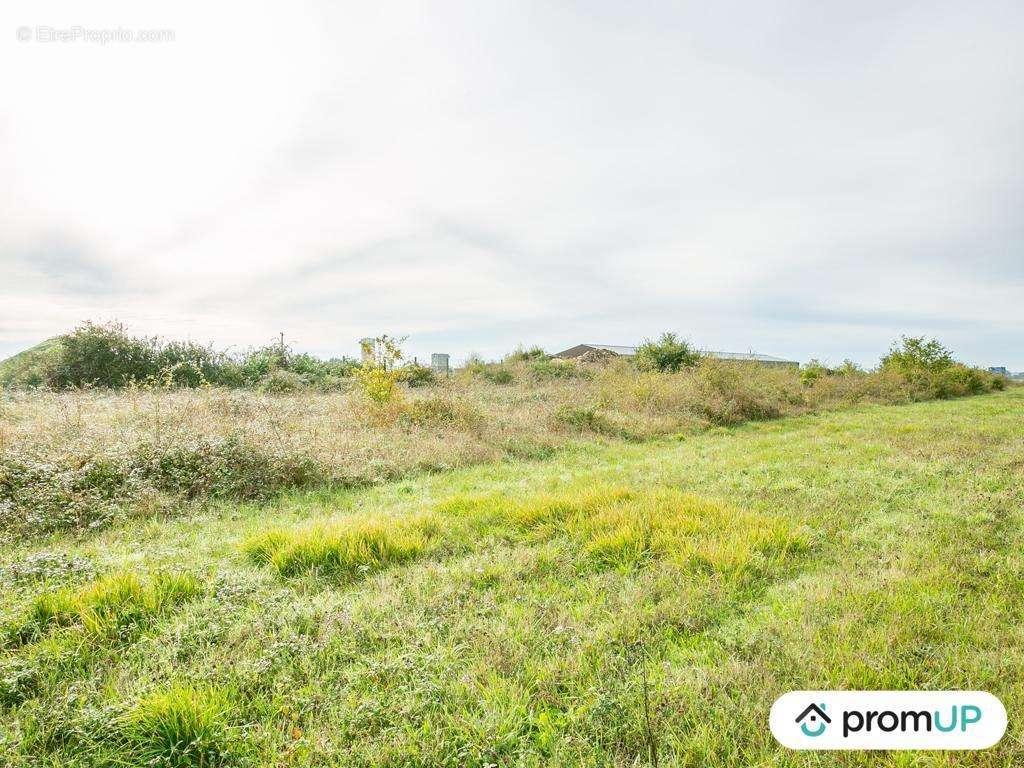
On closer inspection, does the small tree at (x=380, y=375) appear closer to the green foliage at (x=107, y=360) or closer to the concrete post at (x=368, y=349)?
the concrete post at (x=368, y=349)

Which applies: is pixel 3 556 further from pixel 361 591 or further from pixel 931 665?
pixel 931 665

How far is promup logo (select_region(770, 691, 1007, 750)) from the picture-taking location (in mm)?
2088

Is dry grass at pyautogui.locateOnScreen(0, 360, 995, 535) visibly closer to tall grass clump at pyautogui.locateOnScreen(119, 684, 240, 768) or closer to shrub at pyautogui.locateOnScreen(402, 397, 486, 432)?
shrub at pyautogui.locateOnScreen(402, 397, 486, 432)

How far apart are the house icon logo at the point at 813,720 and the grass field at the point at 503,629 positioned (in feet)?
0.43

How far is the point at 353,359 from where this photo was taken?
24.9 m

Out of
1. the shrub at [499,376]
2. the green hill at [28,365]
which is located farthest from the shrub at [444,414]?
the green hill at [28,365]

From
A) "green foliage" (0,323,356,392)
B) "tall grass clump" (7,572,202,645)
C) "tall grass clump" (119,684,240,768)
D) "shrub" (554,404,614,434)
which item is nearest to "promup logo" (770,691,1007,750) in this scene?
"tall grass clump" (119,684,240,768)

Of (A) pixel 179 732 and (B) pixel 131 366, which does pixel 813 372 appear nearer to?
(A) pixel 179 732

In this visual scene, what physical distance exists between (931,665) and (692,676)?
4.25 ft

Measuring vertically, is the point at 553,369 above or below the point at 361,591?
above

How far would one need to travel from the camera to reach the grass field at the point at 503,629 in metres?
2.10

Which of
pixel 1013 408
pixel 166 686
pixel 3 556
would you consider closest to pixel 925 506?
pixel 166 686

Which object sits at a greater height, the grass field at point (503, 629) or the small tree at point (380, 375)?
the small tree at point (380, 375)

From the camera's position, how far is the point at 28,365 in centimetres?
1877
